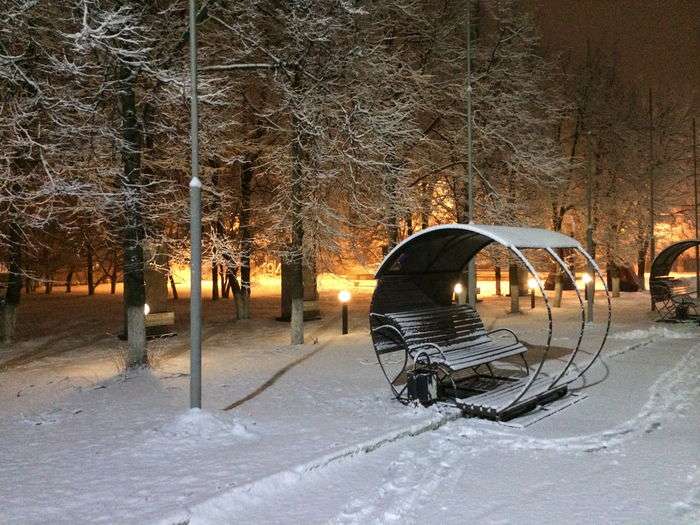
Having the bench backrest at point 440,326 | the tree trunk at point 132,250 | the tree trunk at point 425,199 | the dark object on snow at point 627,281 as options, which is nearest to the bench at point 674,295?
A: the tree trunk at point 425,199

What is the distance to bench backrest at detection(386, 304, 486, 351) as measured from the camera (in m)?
8.70

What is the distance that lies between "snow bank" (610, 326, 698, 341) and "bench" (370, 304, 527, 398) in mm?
7045

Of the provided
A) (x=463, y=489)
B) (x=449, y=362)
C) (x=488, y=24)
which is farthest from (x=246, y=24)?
(x=488, y=24)

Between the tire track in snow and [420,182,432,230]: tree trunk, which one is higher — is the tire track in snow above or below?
below

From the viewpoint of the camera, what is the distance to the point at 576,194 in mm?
25078

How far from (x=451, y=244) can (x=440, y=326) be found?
141 cm

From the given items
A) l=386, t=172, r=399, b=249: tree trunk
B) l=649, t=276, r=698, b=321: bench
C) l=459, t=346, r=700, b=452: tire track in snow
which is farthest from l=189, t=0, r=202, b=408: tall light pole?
l=649, t=276, r=698, b=321: bench

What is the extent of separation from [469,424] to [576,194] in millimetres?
19952

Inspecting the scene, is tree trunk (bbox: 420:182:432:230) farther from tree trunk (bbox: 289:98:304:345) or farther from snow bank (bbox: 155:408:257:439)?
snow bank (bbox: 155:408:257:439)

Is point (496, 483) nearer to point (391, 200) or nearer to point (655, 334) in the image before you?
point (391, 200)

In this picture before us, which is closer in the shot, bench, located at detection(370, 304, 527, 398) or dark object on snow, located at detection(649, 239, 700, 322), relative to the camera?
bench, located at detection(370, 304, 527, 398)

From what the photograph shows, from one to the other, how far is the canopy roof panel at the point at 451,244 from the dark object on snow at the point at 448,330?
0.05 feet

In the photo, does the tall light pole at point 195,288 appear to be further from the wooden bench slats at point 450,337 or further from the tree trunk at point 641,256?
the tree trunk at point 641,256

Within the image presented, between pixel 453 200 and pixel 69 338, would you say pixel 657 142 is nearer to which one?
pixel 453 200
